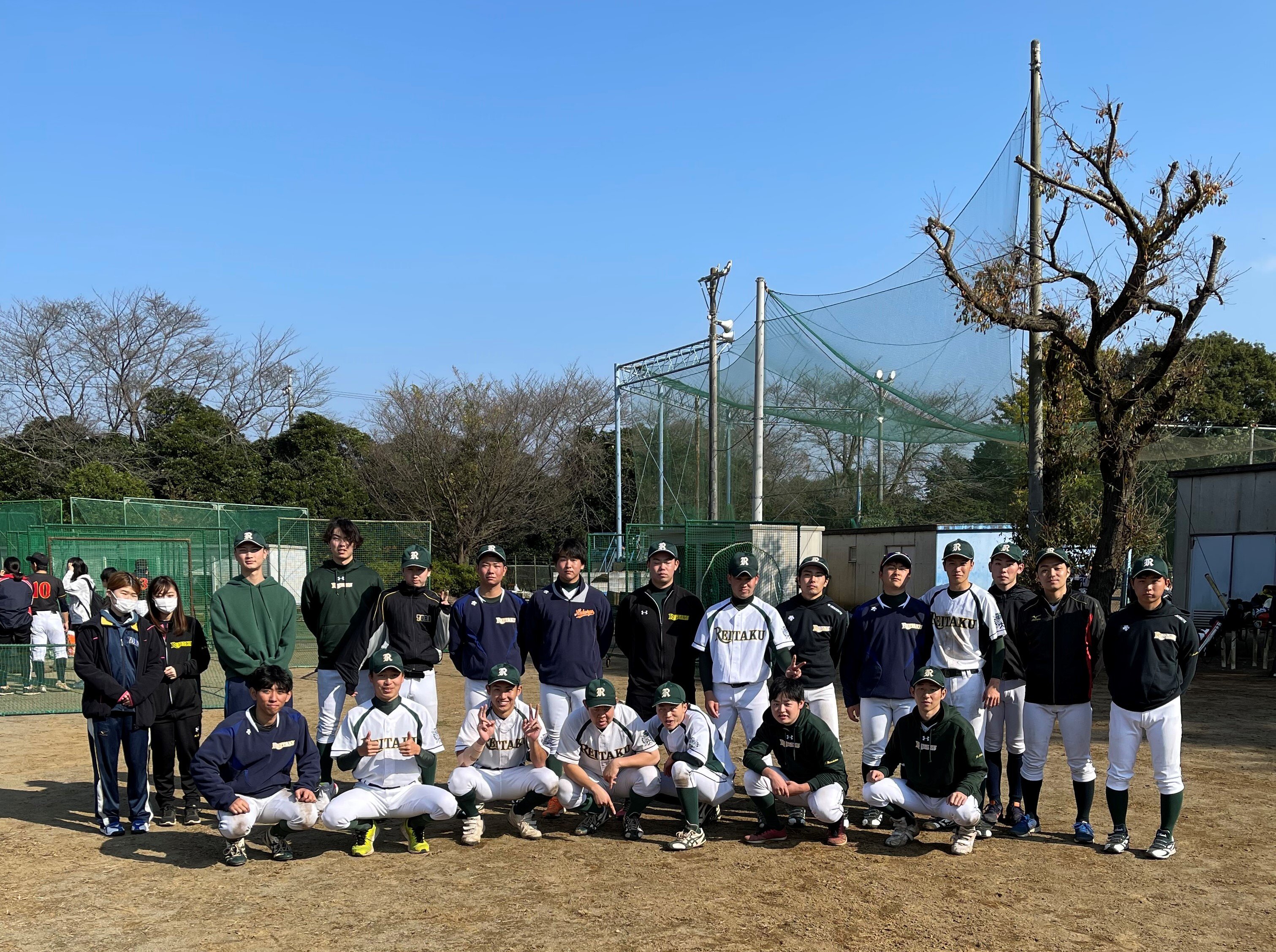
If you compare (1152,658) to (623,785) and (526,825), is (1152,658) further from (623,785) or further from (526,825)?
(526,825)

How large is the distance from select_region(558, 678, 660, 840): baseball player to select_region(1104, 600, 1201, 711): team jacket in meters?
Result: 2.55

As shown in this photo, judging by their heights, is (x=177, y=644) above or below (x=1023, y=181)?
below

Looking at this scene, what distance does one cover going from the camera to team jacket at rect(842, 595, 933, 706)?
19.8 feet

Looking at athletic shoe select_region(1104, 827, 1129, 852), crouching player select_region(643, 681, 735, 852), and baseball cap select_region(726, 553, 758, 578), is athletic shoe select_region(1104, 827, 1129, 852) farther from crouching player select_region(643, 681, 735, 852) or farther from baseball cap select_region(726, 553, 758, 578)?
baseball cap select_region(726, 553, 758, 578)

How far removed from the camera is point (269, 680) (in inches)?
208

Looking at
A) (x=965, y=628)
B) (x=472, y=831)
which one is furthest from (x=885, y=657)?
(x=472, y=831)

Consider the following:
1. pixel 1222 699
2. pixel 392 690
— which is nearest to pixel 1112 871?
pixel 392 690

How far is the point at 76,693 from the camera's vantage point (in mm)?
11680

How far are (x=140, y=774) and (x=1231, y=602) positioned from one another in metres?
13.8

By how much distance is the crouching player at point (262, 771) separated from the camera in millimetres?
5066

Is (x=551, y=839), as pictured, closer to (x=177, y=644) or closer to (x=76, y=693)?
(x=177, y=644)

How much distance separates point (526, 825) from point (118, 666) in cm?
251

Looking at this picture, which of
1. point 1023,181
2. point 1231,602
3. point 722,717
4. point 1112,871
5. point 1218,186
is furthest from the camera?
point 1231,602

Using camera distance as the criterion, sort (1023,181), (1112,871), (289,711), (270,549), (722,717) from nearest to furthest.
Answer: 1. (1112,871)
2. (289,711)
3. (722,717)
4. (1023,181)
5. (270,549)
